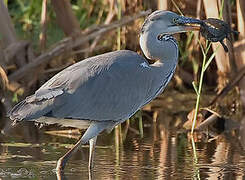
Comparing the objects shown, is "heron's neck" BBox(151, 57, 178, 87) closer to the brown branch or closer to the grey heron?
the grey heron

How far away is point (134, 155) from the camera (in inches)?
266

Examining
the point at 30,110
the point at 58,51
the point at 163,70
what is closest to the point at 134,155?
the point at 163,70

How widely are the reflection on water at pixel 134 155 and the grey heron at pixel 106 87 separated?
0.85 feet

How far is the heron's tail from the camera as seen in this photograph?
234 inches

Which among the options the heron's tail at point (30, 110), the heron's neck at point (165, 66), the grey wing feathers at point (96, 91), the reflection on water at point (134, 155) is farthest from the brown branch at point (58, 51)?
the heron's tail at point (30, 110)

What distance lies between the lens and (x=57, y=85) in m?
6.14

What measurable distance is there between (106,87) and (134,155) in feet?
2.42

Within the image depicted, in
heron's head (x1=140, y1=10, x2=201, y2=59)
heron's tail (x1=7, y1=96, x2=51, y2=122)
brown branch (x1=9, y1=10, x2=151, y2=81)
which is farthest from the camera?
brown branch (x1=9, y1=10, x2=151, y2=81)

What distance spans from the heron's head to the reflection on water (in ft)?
2.63

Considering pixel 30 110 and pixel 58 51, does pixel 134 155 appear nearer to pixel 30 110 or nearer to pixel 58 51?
pixel 30 110

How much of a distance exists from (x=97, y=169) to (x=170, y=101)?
10.4 feet

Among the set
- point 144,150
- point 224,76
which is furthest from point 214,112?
point 144,150

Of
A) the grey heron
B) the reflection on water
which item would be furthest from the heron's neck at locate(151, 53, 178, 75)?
the reflection on water

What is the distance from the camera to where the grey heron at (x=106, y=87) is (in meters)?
6.05
